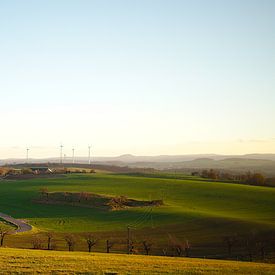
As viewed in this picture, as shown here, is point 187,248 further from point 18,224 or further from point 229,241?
point 18,224

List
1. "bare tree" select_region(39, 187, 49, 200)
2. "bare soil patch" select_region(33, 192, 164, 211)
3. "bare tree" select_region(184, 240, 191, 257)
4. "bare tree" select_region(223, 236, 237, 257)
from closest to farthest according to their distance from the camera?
"bare tree" select_region(184, 240, 191, 257)
"bare tree" select_region(223, 236, 237, 257)
"bare soil patch" select_region(33, 192, 164, 211)
"bare tree" select_region(39, 187, 49, 200)

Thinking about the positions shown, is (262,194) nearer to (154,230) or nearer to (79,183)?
(154,230)

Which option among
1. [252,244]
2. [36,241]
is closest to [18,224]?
[36,241]

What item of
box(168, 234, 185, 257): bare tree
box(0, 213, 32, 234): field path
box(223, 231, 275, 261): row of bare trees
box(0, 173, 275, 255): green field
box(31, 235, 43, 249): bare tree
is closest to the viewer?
box(223, 231, 275, 261): row of bare trees

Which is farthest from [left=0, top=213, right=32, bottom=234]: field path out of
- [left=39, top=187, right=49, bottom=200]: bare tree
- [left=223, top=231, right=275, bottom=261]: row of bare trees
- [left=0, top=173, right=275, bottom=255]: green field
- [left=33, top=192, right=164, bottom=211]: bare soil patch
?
[left=223, top=231, right=275, bottom=261]: row of bare trees

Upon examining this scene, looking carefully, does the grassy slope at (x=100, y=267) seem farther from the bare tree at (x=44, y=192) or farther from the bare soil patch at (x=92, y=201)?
the bare tree at (x=44, y=192)

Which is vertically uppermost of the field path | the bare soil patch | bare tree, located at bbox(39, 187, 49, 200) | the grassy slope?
the grassy slope

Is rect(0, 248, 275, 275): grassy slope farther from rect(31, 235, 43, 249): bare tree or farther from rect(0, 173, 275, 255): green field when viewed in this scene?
rect(0, 173, 275, 255): green field
